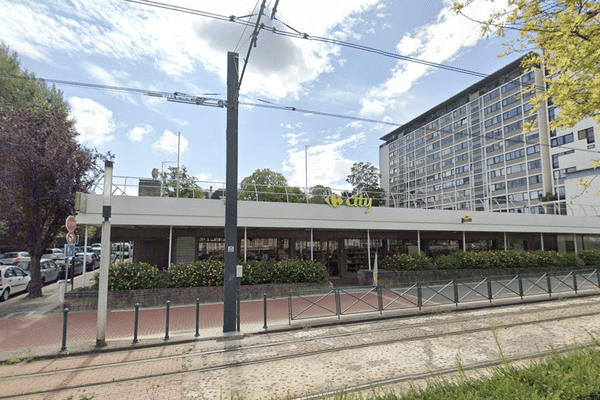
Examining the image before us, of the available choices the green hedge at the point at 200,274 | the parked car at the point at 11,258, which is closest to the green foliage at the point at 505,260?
the green hedge at the point at 200,274

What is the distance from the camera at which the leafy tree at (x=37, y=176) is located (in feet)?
42.5

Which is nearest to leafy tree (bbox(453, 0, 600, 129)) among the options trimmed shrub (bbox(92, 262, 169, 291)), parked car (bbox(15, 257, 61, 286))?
trimmed shrub (bbox(92, 262, 169, 291))

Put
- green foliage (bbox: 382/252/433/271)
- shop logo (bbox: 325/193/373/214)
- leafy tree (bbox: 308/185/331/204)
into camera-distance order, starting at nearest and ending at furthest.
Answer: shop logo (bbox: 325/193/373/214) → leafy tree (bbox: 308/185/331/204) → green foliage (bbox: 382/252/433/271)

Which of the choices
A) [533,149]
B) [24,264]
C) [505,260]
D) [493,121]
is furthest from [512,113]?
[24,264]

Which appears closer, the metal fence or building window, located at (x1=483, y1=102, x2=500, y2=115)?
the metal fence

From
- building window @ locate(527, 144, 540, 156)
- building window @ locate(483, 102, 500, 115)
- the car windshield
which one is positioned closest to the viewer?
the car windshield

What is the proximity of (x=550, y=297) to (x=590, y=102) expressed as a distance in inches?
438

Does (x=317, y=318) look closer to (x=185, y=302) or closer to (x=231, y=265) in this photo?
(x=231, y=265)

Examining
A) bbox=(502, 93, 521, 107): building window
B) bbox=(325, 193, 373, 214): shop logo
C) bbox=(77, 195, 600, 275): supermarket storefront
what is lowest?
bbox=(77, 195, 600, 275): supermarket storefront

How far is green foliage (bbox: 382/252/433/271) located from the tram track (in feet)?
21.7

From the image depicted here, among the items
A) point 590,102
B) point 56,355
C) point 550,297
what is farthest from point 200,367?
point 550,297

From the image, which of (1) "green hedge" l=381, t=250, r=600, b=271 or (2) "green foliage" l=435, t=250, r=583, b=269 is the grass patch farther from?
(2) "green foliage" l=435, t=250, r=583, b=269

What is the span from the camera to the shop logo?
53.6 feet

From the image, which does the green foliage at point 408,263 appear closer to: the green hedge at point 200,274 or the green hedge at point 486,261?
the green hedge at point 486,261
